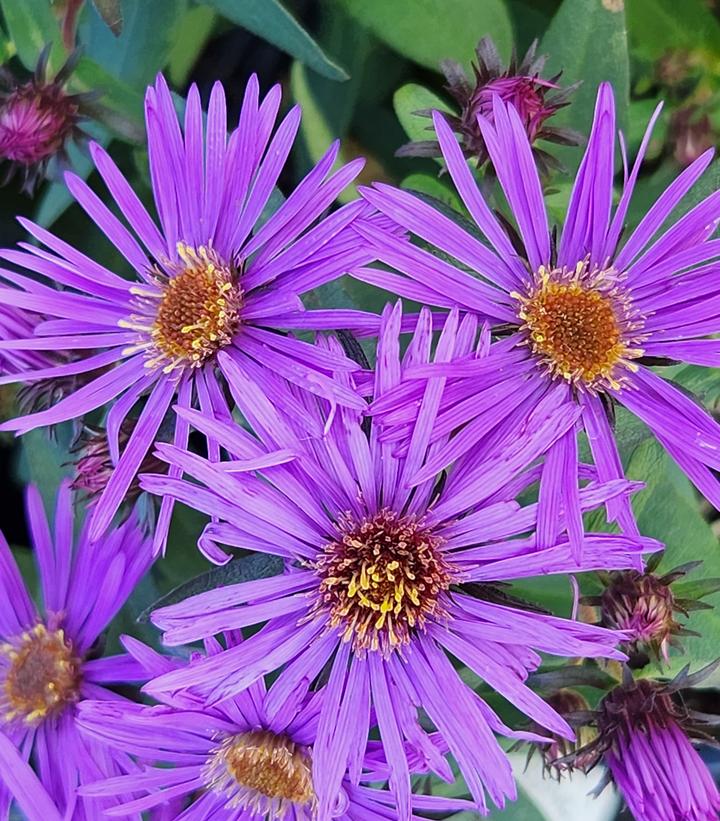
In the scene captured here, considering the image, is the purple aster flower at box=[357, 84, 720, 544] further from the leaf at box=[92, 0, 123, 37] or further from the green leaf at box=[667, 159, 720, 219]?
the leaf at box=[92, 0, 123, 37]

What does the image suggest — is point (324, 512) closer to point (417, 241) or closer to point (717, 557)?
point (417, 241)

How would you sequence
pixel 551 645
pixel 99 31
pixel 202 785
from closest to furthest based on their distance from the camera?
pixel 551 645 → pixel 202 785 → pixel 99 31

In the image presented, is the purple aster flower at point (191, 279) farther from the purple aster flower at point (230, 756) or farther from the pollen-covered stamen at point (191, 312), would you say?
the purple aster flower at point (230, 756)

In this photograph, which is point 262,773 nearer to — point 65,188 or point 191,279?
point 191,279

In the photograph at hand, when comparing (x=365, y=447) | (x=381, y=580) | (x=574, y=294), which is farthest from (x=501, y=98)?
(x=381, y=580)

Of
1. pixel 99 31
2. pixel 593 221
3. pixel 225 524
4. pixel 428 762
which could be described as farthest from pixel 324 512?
pixel 99 31
